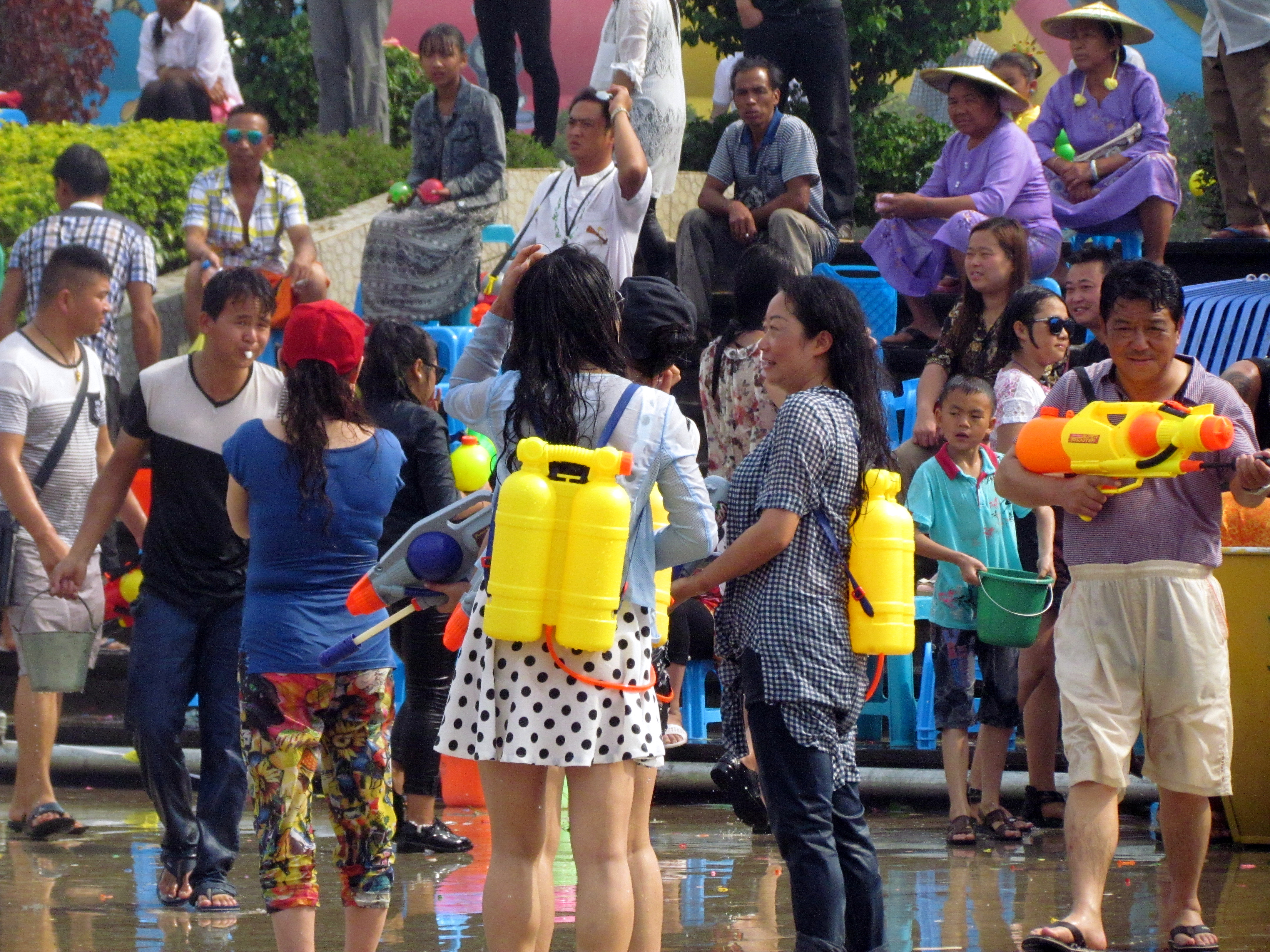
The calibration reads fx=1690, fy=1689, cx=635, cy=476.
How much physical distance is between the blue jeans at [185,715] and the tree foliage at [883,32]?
1042 centimetres

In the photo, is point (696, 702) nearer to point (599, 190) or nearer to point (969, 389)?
point (969, 389)

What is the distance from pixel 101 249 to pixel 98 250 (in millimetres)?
245

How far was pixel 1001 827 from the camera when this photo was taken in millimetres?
6480

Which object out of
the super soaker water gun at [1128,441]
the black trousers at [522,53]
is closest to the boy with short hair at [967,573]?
the super soaker water gun at [1128,441]

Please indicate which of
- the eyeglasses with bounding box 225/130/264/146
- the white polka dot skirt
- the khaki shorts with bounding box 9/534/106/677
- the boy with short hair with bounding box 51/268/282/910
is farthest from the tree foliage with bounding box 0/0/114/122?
the white polka dot skirt

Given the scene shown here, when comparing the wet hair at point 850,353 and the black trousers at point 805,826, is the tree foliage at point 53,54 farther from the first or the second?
the black trousers at point 805,826

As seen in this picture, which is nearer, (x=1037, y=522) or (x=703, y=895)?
(x=703, y=895)

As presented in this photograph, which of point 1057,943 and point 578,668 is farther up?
point 578,668

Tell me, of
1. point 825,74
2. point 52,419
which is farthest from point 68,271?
point 825,74

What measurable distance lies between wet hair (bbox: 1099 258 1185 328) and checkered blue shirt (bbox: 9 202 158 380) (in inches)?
209

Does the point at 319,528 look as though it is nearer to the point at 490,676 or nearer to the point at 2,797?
the point at 490,676

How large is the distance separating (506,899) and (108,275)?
399cm

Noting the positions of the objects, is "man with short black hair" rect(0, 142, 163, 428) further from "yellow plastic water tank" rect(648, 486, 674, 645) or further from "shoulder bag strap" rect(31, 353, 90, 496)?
"yellow plastic water tank" rect(648, 486, 674, 645)

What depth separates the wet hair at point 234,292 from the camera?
18.0 feet
